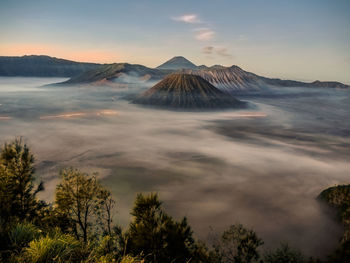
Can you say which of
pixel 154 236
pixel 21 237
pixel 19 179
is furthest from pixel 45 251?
pixel 19 179

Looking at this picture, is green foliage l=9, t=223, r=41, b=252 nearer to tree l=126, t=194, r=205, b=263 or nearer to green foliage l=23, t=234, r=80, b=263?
green foliage l=23, t=234, r=80, b=263

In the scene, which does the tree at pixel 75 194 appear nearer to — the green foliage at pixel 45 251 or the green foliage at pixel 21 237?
the green foliage at pixel 21 237

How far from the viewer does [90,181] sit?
4694 cm

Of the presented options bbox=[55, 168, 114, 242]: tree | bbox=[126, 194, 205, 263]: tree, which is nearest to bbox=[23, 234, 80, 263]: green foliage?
bbox=[126, 194, 205, 263]: tree

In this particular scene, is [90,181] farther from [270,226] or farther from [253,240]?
[270,226]

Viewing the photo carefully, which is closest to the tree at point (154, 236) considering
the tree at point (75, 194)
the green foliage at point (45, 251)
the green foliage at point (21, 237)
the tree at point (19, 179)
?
the tree at point (75, 194)

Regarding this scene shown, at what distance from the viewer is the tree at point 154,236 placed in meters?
40.2

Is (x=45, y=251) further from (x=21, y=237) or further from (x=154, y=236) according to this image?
(x=154, y=236)

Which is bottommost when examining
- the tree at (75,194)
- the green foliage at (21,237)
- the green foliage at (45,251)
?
the tree at (75,194)

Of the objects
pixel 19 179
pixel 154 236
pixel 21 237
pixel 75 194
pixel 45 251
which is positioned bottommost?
pixel 154 236

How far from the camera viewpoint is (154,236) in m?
40.5

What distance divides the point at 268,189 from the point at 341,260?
130 metres

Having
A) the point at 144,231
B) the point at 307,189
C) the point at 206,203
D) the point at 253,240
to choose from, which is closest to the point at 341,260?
the point at 253,240

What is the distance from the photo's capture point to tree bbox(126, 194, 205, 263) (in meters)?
40.2
